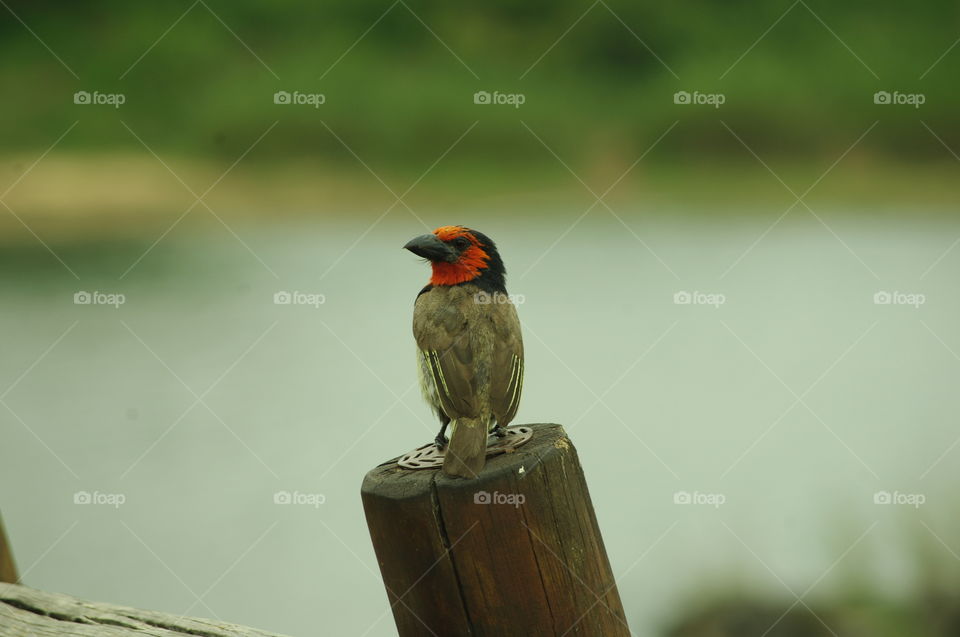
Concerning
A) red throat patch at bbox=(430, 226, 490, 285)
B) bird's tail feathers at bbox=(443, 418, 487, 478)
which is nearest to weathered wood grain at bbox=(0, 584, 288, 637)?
bird's tail feathers at bbox=(443, 418, 487, 478)

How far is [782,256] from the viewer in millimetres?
19453

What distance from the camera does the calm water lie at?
8555 millimetres

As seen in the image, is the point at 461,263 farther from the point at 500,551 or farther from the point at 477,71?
the point at 477,71

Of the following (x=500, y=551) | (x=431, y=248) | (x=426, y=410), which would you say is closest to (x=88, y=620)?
(x=500, y=551)

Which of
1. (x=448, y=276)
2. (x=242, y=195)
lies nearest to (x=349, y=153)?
(x=242, y=195)

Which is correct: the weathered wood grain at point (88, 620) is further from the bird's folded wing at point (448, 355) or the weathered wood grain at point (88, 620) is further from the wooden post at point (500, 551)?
the bird's folded wing at point (448, 355)

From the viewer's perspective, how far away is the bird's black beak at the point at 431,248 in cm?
452

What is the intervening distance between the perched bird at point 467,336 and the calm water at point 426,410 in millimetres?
3902

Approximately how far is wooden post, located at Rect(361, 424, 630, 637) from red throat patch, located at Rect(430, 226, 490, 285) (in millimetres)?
1578

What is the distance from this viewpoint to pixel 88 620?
2.68m

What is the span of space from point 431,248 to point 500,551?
1.86 metres

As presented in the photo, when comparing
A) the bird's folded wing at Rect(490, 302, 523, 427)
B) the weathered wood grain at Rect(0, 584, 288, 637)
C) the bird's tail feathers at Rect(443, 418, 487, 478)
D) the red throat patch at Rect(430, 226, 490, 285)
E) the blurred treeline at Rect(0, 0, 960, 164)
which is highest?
the blurred treeline at Rect(0, 0, 960, 164)

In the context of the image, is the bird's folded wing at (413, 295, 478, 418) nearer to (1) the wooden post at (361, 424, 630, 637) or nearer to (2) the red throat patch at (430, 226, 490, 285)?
(2) the red throat patch at (430, 226, 490, 285)

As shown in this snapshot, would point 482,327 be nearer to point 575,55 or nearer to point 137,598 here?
point 137,598
